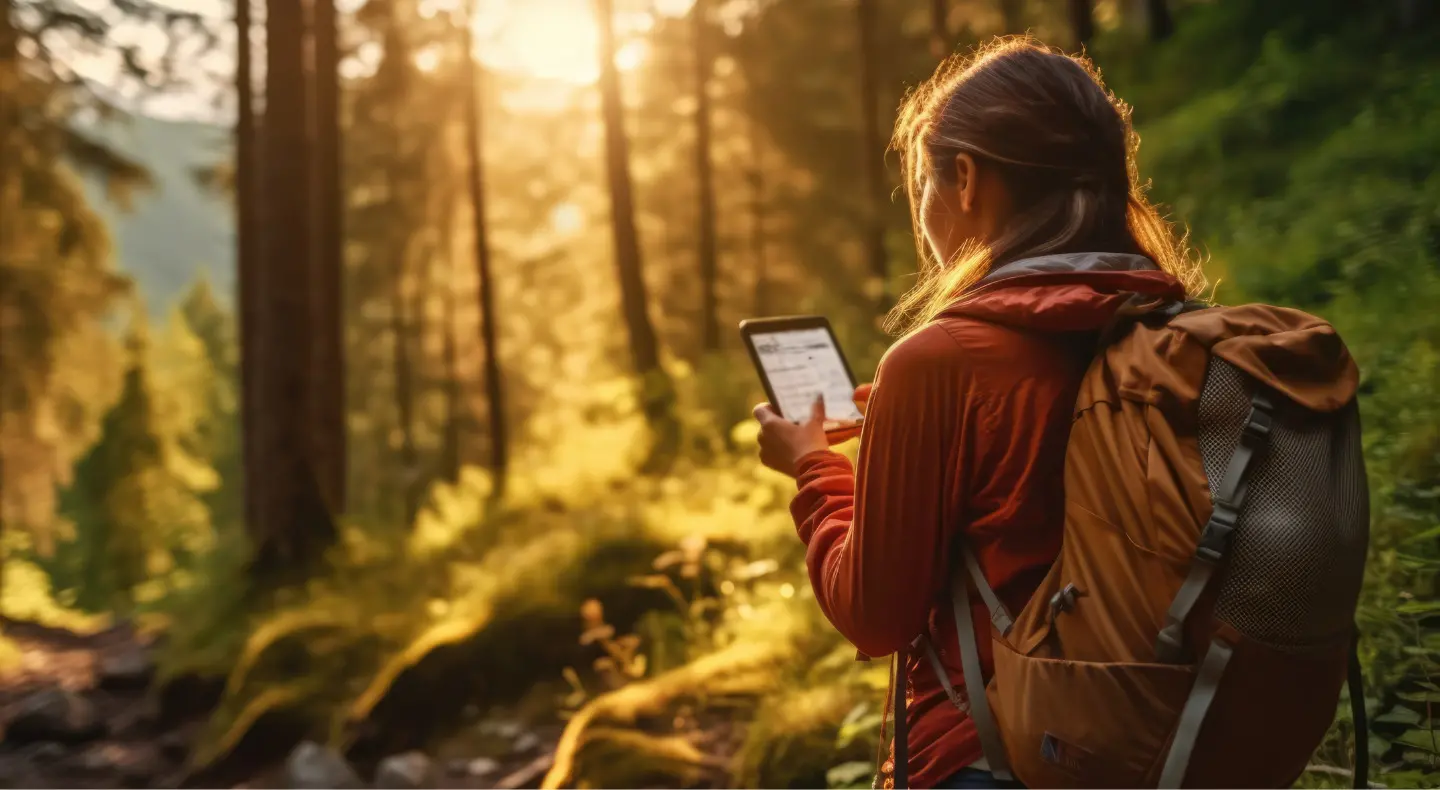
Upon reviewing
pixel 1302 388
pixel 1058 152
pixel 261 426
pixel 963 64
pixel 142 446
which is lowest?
pixel 142 446

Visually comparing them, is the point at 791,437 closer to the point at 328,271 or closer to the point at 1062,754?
the point at 1062,754

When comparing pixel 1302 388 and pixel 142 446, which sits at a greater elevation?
pixel 1302 388

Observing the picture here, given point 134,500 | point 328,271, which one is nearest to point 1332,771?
point 328,271

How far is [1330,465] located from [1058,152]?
2.29 ft

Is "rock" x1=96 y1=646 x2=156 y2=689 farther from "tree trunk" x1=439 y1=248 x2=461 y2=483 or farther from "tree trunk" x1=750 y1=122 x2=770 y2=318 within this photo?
"tree trunk" x1=439 y1=248 x2=461 y2=483

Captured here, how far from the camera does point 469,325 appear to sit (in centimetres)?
3344

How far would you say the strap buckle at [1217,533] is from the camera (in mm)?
1663

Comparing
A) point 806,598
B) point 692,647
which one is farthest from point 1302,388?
point 692,647

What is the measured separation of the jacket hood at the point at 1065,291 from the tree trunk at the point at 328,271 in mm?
13666

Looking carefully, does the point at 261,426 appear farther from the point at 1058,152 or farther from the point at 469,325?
the point at 469,325

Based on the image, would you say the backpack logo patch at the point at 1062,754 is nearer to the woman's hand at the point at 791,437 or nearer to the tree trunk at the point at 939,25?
the woman's hand at the point at 791,437

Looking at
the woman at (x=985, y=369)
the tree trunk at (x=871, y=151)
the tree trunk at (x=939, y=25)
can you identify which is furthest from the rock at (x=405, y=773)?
the tree trunk at (x=939, y=25)

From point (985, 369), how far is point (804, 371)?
3.79ft

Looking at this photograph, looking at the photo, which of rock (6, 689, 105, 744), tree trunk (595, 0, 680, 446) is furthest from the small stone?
tree trunk (595, 0, 680, 446)
